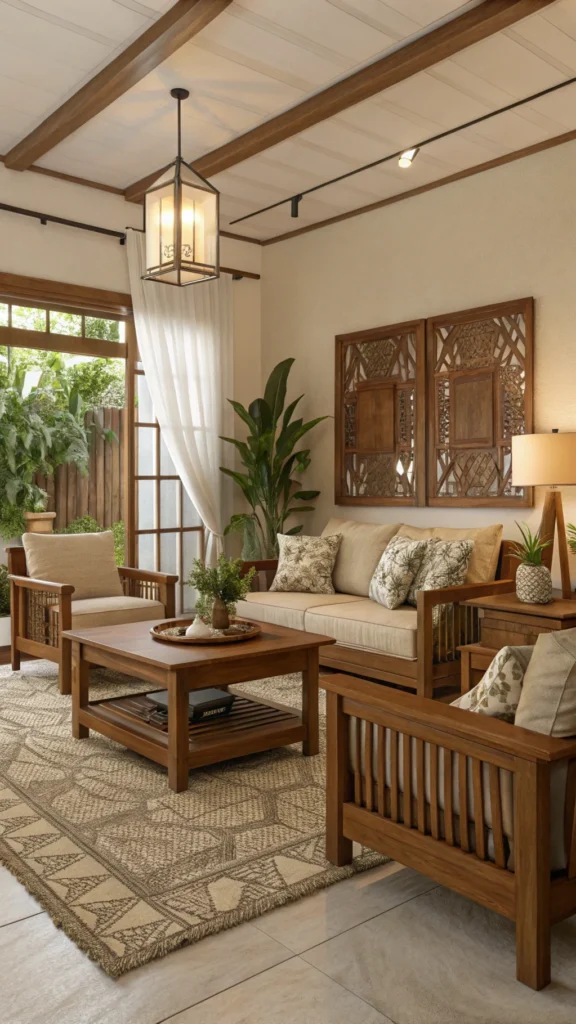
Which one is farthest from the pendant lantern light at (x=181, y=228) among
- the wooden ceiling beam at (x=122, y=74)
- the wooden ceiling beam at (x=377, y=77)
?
the wooden ceiling beam at (x=377, y=77)

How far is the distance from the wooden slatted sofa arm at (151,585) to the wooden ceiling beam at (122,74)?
98.6 inches

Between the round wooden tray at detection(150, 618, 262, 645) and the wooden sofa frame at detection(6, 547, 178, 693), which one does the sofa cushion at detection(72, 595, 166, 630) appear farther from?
the round wooden tray at detection(150, 618, 262, 645)

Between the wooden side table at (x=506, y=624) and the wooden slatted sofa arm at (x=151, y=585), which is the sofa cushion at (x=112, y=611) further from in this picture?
the wooden side table at (x=506, y=624)

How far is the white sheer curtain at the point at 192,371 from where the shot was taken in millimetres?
5633

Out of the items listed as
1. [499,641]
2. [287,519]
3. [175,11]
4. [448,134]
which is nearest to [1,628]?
[287,519]

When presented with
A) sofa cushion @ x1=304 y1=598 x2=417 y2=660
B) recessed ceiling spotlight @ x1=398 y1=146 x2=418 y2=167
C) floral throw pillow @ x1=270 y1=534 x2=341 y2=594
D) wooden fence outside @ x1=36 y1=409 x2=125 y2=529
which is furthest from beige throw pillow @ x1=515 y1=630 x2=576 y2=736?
wooden fence outside @ x1=36 y1=409 x2=125 y2=529

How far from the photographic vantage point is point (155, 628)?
355 cm

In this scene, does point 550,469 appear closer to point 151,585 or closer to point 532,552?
point 532,552

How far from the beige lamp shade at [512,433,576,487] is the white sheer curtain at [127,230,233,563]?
2.64 metres

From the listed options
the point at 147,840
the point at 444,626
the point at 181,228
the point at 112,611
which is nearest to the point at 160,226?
the point at 181,228

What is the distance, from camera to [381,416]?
17.6ft

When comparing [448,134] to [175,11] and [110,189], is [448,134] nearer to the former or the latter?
[175,11]

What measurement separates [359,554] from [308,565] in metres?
0.33

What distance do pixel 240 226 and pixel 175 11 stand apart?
2774mm
